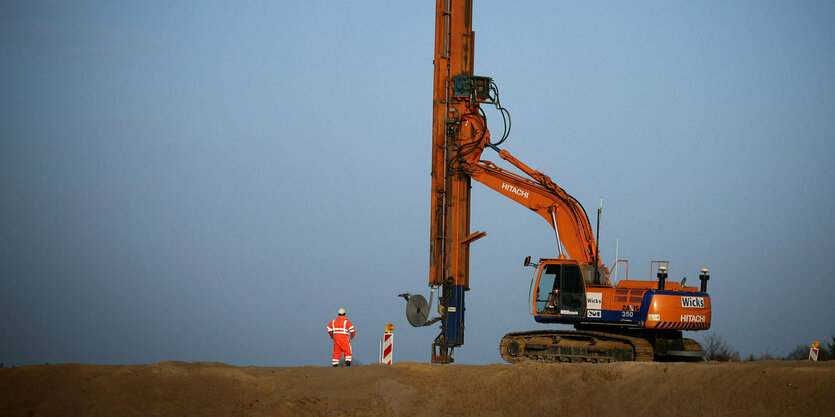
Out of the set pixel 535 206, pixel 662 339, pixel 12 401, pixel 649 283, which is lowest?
pixel 12 401

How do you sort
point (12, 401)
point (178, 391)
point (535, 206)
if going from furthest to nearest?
point (535, 206)
point (178, 391)
point (12, 401)

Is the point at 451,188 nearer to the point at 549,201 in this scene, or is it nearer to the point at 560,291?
the point at 549,201

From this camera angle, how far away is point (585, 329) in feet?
68.3

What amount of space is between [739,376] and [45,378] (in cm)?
1121

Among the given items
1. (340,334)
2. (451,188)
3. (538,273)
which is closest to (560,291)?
(538,273)

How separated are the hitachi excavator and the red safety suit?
2947 millimetres

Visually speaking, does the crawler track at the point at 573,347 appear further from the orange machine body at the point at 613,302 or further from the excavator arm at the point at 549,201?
the excavator arm at the point at 549,201

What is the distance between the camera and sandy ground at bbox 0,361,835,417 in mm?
13383

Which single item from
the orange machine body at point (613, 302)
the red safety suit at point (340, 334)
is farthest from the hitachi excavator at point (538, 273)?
the red safety suit at point (340, 334)

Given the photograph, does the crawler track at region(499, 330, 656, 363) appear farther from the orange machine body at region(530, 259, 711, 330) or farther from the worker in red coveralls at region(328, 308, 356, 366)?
the worker in red coveralls at region(328, 308, 356, 366)

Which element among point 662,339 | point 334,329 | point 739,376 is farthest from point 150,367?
point 662,339

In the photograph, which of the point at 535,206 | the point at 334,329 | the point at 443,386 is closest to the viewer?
the point at 443,386

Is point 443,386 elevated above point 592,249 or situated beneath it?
situated beneath

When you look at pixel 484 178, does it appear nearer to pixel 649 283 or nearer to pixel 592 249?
pixel 592 249
